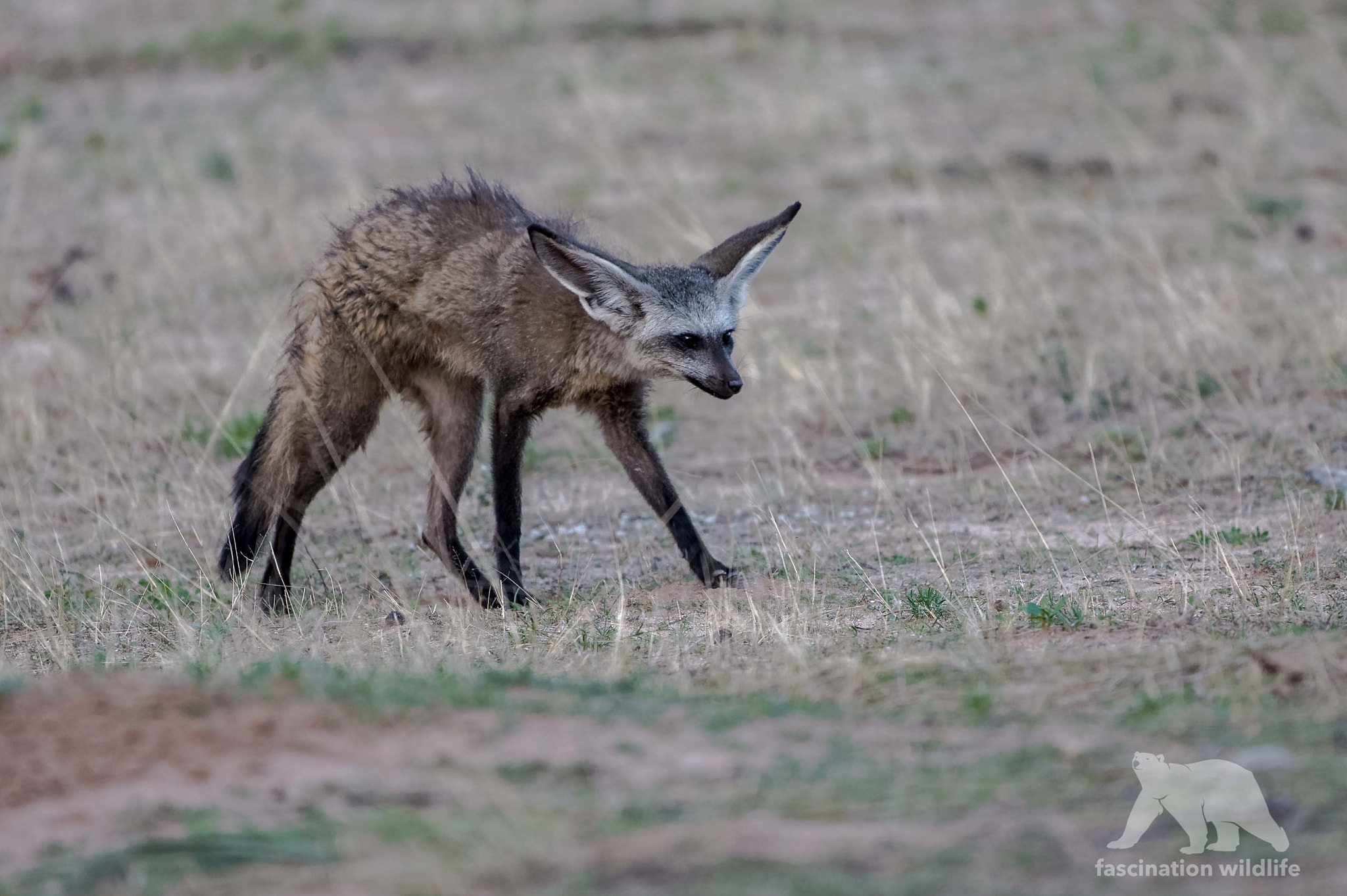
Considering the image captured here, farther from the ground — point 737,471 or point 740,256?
point 740,256

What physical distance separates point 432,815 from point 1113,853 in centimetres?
148

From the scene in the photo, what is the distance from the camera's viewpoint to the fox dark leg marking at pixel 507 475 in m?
6.55

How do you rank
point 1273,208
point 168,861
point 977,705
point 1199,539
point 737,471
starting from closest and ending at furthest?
point 168,861 < point 977,705 < point 1199,539 < point 737,471 < point 1273,208

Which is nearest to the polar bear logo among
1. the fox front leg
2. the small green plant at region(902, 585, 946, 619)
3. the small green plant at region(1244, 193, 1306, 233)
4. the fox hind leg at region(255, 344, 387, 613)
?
the fox front leg

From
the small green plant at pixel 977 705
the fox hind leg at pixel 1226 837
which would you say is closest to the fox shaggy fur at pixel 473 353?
the small green plant at pixel 977 705

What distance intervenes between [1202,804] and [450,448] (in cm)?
430

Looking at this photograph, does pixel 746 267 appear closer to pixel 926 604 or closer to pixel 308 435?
pixel 926 604

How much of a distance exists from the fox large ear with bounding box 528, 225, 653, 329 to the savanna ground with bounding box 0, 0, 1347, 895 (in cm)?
122

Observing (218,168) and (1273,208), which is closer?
Result: (1273,208)

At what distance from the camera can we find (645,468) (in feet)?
21.9

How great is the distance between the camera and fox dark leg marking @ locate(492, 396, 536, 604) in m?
6.55

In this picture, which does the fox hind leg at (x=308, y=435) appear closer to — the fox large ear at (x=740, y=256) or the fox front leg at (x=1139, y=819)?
the fox large ear at (x=740, y=256)

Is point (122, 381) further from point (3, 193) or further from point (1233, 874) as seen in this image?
point (1233, 874)

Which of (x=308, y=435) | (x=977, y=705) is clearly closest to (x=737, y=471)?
(x=308, y=435)
